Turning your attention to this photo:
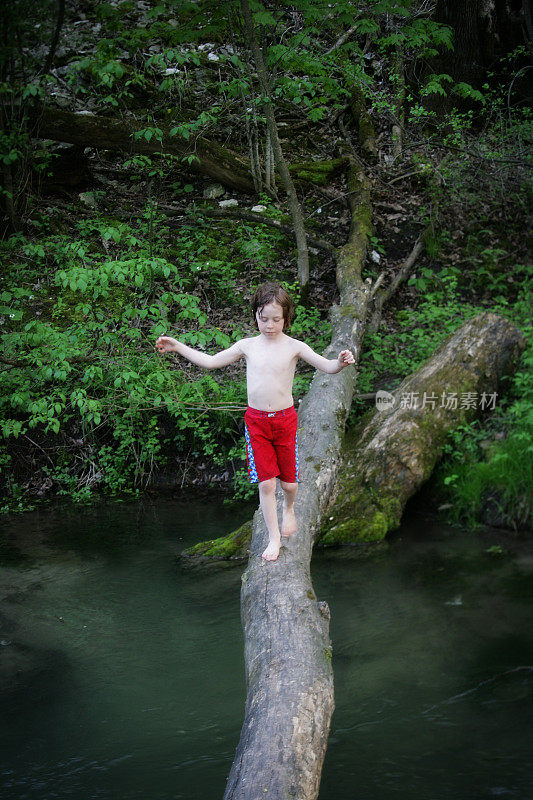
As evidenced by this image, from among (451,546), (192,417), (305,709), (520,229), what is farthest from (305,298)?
(305,709)

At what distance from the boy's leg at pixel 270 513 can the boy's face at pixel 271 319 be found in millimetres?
828

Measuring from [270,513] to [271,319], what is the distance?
3.53 ft

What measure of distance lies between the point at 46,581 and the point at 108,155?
339 inches

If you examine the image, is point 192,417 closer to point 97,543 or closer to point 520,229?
point 97,543

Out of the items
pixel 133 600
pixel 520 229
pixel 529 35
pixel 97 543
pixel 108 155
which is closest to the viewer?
pixel 133 600

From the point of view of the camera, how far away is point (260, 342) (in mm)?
3557

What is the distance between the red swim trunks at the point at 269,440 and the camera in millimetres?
3496

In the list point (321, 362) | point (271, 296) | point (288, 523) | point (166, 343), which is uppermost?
point (271, 296)

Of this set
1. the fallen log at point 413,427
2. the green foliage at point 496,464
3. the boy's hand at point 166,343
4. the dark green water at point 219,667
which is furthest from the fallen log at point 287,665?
the green foliage at point 496,464

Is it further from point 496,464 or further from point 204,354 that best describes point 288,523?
point 496,464

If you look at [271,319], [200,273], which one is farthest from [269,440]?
[200,273]

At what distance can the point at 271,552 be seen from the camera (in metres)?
3.51

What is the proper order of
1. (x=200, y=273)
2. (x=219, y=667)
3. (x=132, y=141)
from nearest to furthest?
(x=219, y=667)
(x=200, y=273)
(x=132, y=141)

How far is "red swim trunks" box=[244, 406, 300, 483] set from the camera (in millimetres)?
3496
